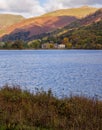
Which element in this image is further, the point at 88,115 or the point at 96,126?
the point at 88,115

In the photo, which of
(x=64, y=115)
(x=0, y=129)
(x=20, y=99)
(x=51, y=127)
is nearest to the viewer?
(x=0, y=129)

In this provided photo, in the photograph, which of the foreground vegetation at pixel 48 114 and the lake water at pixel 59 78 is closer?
the foreground vegetation at pixel 48 114

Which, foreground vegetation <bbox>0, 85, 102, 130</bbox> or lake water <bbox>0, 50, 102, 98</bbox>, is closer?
foreground vegetation <bbox>0, 85, 102, 130</bbox>

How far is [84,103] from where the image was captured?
52.8 ft

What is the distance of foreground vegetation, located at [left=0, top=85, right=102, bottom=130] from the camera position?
1129 cm

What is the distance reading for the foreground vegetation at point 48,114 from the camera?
1129 cm

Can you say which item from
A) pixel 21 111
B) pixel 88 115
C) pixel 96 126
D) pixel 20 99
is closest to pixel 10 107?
pixel 21 111

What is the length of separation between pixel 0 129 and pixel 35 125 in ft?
5.95

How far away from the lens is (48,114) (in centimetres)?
1331

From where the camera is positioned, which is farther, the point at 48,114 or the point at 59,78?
the point at 59,78

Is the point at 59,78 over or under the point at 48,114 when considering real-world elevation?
under

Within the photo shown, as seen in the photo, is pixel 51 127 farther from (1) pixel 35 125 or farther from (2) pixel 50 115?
(2) pixel 50 115

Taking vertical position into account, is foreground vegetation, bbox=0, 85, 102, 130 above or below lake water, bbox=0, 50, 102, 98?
above

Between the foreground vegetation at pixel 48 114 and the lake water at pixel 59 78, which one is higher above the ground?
the foreground vegetation at pixel 48 114
